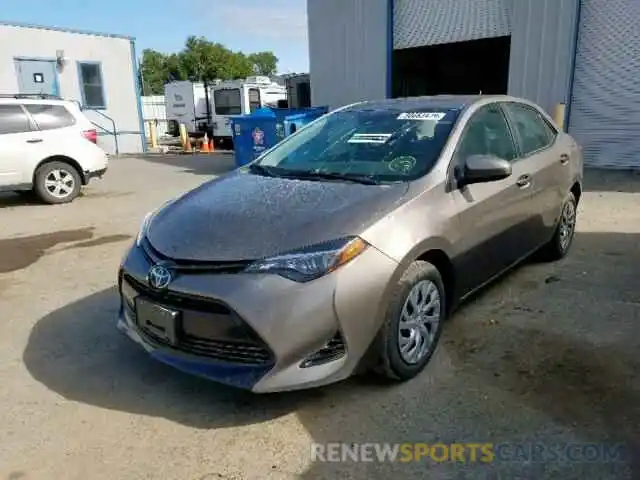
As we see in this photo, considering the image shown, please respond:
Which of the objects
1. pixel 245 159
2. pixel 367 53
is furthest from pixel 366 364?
pixel 367 53

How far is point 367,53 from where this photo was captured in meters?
14.4

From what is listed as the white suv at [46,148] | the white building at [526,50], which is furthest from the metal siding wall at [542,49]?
the white suv at [46,148]

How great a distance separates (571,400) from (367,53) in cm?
1308

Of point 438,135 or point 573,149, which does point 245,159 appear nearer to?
point 573,149

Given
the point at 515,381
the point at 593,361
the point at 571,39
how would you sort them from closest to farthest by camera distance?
the point at 515,381 → the point at 593,361 → the point at 571,39

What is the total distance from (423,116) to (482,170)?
686 millimetres

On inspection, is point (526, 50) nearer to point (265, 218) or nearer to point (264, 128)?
point (264, 128)

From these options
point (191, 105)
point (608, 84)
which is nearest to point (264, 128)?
point (608, 84)

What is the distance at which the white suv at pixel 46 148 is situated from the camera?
322 inches

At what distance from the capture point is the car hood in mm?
2539

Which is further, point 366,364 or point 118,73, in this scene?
point 118,73

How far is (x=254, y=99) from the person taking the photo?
853 inches

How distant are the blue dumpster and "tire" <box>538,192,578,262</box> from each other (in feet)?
22.6

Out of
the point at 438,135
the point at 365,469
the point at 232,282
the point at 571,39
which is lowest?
the point at 365,469
